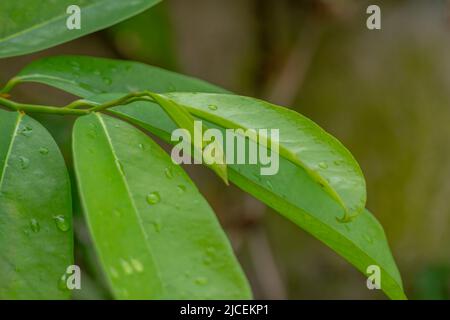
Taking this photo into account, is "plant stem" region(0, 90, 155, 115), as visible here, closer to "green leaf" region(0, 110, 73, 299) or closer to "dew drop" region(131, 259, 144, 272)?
"green leaf" region(0, 110, 73, 299)

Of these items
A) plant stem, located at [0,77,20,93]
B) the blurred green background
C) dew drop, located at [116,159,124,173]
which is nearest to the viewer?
dew drop, located at [116,159,124,173]

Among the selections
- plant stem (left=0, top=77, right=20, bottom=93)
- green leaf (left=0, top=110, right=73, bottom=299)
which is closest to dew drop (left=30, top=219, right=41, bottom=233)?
green leaf (left=0, top=110, right=73, bottom=299)

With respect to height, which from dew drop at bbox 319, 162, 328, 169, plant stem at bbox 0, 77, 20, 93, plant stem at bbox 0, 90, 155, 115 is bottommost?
dew drop at bbox 319, 162, 328, 169

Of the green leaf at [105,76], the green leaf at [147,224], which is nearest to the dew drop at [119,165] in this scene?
the green leaf at [147,224]

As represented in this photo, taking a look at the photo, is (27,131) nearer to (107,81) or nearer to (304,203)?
(107,81)

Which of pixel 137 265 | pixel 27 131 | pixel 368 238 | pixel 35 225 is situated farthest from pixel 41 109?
pixel 368 238
